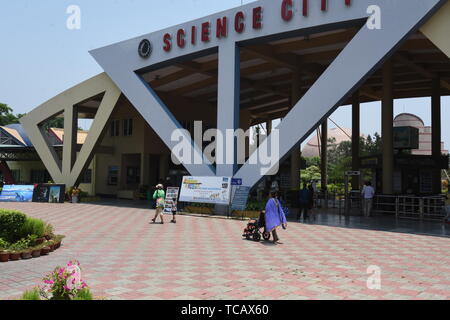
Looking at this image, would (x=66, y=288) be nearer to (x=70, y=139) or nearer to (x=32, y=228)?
(x=32, y=228)

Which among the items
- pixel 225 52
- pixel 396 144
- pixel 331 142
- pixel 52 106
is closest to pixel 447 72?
pixel 396 144

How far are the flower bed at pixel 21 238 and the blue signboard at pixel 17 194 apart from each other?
17562 millimetres

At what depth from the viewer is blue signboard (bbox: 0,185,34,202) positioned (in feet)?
81.7

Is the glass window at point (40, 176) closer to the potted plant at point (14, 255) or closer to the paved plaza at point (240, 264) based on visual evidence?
the paved plaza at point (240, 264)

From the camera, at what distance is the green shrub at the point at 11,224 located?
8.66 m

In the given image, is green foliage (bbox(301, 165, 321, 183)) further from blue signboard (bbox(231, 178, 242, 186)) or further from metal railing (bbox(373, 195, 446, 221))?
blue signboard (bbox(231, 178, 242, 186))

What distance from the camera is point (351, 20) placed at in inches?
606

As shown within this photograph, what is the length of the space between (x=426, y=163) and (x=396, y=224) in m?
8.47

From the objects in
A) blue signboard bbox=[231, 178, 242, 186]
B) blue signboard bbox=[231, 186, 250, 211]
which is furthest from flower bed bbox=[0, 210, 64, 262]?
blue signboard bbox=[231, 178, 242, 186]

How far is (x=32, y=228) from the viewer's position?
29.9 ft

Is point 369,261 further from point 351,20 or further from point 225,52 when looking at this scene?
point 225,52

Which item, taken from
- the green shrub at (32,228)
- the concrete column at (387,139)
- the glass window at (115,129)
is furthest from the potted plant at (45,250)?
the glass window at (115,129)

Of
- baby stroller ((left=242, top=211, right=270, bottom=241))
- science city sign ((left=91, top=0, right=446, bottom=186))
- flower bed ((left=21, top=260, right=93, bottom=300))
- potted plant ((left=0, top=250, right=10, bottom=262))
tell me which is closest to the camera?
flower bed ((left=21, top=260, right=93, bottom=300))

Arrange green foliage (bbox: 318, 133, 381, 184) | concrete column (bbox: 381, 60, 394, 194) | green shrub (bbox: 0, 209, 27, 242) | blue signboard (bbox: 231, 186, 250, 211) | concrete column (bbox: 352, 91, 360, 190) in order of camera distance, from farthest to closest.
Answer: green foliage (bbox: 318, 133, 381, 184) < concrete column (bbox: 352, 91, 360, 190) < concrete column (bbox: 381, 60, 394, 194) < blue signboard (bbox: 231, 186, 250, 211) < green shrub (bbox: 0, 209, 27, 242)
